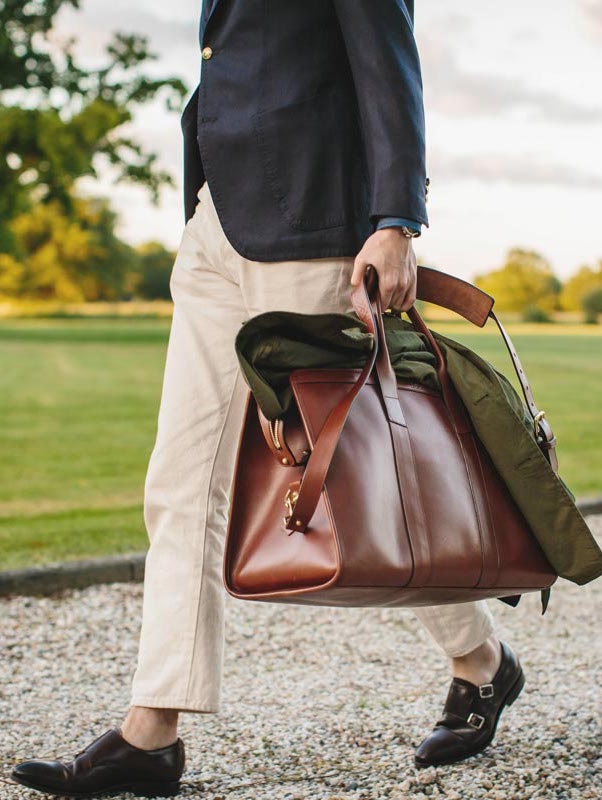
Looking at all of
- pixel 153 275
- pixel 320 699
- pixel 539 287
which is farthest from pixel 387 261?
pixel 153 275

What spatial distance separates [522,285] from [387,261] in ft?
284

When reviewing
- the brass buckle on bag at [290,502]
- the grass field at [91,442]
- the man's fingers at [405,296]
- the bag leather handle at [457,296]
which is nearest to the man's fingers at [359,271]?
the man's fingers at [405,296]

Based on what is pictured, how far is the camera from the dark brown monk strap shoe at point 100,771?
2488 mm

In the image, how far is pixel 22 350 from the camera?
37.7m

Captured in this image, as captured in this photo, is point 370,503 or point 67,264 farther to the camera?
point 67,264

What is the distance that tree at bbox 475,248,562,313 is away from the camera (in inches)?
3307

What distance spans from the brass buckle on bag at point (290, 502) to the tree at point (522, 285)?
79.9 metres

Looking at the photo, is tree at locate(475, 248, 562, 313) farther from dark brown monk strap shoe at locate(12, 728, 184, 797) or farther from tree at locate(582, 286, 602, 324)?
dark brown monk strap shoe at locate(12, 728, 184, 797)

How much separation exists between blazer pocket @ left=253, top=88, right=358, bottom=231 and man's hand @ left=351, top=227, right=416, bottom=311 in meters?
0.13

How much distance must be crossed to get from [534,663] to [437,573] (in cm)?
195

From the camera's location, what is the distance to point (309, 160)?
2.41 meters

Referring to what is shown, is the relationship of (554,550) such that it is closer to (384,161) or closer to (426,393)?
(426,393)

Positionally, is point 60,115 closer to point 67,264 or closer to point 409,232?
point 409,232

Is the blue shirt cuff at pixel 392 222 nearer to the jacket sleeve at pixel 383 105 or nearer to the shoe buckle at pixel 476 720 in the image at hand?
the jacket sleeve at pixel 383 105
